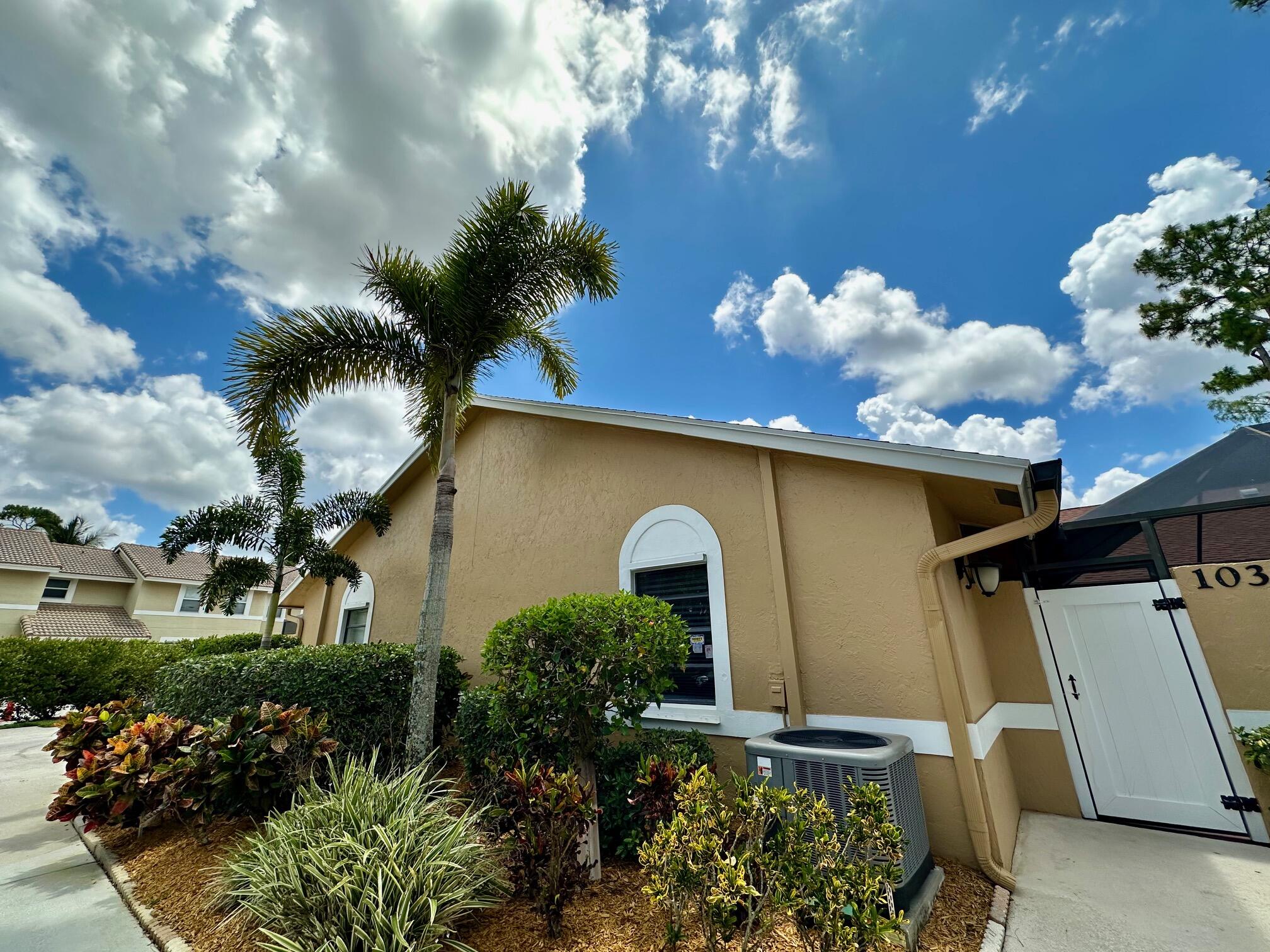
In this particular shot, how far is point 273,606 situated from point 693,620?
30.2ft

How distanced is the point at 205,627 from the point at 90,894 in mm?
28005

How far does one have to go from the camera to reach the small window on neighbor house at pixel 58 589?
21.6 m

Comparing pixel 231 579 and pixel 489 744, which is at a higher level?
pixel 231 579

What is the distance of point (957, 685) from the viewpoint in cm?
396

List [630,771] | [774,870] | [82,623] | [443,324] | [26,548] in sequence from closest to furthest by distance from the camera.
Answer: [774,870] → [630,771] → [443,324] → [26,548] → [82,623]

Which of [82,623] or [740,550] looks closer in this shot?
[740,550]

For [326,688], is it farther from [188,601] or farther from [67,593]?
[67,593]

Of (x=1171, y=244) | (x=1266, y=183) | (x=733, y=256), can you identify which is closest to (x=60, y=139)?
(x=733, y=256)

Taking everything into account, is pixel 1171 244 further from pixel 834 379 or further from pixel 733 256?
pixel 733 256

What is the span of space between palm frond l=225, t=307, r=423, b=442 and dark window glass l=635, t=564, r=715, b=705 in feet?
15.4

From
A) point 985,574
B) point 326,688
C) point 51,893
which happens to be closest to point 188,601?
point 326,688

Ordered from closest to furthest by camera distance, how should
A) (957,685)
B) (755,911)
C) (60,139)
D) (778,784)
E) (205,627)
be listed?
(755,911) → (778,784) → (957,685) → (60,139) → (205,627)

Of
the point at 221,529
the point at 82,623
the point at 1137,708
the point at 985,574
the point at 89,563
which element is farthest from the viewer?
the point at 89,563

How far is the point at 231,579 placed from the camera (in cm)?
933
